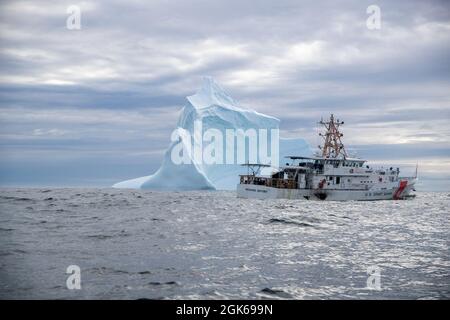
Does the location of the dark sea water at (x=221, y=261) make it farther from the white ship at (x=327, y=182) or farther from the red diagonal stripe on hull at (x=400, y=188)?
the red diagonal stripe on hull at (x=400, y=188)

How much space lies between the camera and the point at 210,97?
84.7 meters

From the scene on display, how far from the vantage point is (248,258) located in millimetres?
14977

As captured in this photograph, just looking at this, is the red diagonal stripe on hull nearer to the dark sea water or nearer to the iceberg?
the iceberg

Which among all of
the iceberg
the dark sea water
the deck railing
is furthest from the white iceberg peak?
the dark sea water

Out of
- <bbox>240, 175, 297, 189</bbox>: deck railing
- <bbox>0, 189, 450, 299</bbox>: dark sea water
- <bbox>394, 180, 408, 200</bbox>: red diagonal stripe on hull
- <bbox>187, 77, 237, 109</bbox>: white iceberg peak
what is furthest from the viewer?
<bbox>187, 77, 237, 109</bbox>: white iceberg peak

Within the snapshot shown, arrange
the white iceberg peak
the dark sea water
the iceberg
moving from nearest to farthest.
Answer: the dark sea water → the iceberg → the white iceberg peak

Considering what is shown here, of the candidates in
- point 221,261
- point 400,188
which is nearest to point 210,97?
point 400,188

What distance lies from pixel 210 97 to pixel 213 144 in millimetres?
8867

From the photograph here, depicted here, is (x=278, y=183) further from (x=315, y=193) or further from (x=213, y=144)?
(x=213, y=144)

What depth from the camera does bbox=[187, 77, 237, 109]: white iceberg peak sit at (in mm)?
83000

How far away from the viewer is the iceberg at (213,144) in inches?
3051

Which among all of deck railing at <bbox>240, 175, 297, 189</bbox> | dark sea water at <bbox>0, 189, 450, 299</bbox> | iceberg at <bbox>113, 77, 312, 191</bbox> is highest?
iceberg at <bbox>113, 77, 312, 191</bbox>
